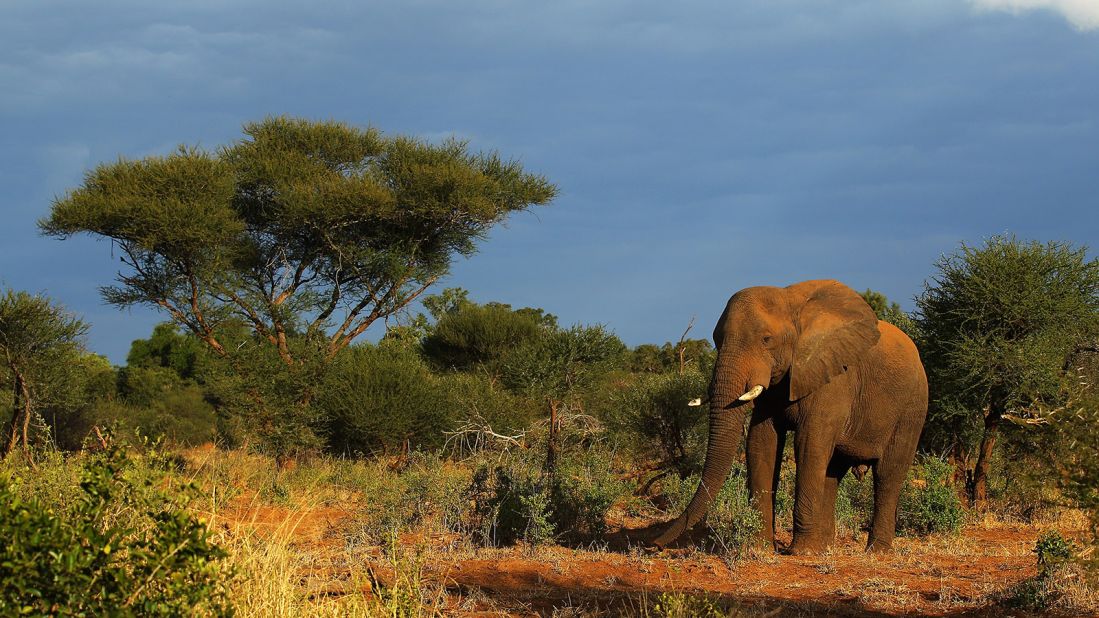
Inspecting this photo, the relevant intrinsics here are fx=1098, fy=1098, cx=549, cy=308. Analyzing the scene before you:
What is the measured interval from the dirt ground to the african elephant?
59cm

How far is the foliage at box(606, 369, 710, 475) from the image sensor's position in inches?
599

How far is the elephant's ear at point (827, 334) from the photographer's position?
9.94 m

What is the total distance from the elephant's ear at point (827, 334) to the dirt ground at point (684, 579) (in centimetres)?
160

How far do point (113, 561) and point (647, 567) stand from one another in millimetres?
4364

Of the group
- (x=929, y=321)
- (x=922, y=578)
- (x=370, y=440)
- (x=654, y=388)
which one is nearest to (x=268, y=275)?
(x=370, y=440)

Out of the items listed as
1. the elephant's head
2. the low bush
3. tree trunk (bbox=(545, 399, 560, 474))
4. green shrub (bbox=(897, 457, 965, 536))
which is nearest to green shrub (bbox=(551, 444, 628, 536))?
the elephant's head

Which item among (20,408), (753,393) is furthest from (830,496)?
(20,408)

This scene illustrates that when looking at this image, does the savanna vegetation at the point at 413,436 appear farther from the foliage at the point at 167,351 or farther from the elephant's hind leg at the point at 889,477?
the foliage at the point at 167,351

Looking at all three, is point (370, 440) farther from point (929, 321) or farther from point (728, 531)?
point (728, 531)

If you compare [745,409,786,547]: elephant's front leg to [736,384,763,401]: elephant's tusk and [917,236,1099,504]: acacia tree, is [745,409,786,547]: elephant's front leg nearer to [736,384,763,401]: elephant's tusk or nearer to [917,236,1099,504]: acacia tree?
[736,384,763,401]: elephant's tusk

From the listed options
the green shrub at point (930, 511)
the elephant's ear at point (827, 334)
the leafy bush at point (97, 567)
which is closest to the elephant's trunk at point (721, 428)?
the elephant's ear at point (827, 334)

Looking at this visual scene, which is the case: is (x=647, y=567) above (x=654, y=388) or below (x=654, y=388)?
below

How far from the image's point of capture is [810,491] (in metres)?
9.88

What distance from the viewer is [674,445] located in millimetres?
15562
